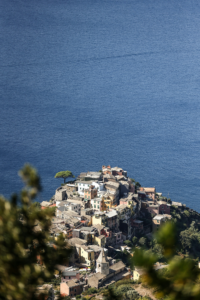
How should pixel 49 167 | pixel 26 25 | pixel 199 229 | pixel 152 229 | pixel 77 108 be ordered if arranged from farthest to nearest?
pixel 26 25 → pixel 77 108 → pixel 49 167 → pixel 199 229 → pixel 152 229

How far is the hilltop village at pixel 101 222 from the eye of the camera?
2380 cm

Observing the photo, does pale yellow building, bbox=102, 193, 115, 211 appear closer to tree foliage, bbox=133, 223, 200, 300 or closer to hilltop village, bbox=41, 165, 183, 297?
hilltop village, bbox=41, 165, 183, 297

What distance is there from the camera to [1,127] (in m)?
72.3

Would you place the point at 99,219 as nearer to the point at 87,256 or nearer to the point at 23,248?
the point at 87,256

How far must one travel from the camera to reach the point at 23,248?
5469 mm

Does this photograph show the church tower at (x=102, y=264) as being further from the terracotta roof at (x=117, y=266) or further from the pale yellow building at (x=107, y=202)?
the pale yellow building at (x=107, y=202)

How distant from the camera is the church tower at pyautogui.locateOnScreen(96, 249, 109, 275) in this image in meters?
23.8

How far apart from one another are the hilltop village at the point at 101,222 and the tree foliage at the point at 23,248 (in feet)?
47.9

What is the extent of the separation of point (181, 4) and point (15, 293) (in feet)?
464

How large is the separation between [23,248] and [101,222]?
73.1ft

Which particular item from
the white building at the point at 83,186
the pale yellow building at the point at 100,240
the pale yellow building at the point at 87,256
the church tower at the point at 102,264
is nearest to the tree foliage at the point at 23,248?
the church tower at the point at 102,264

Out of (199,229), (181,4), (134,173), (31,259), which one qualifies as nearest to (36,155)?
(134,173)

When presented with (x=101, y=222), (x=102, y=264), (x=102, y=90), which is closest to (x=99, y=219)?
(x=101, y=222)

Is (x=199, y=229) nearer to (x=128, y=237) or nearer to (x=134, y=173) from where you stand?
(x=128, y=237)
